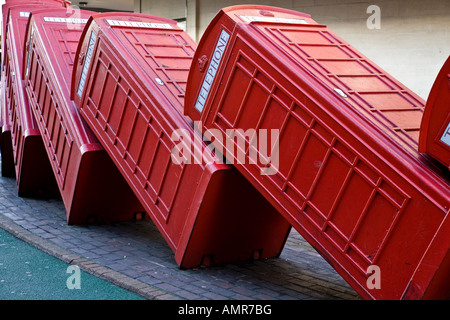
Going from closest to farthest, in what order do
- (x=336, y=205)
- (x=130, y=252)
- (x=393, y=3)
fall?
(x=336, y=205), (x=130, y=252), (x=393, y=3)

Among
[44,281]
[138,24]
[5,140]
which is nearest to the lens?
[44,281]

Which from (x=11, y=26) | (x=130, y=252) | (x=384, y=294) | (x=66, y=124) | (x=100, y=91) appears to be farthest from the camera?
(x=11, y=26)

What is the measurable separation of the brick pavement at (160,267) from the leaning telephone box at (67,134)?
1.06 feet

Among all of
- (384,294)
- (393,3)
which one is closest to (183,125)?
(384,294)

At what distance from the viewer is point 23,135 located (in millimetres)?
9812

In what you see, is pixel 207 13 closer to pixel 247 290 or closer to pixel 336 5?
pixel 336 5

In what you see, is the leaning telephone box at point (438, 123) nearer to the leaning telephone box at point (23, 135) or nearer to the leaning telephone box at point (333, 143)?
the leaning telephone box at point (333, 143)

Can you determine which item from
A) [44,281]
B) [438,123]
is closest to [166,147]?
[44,281]

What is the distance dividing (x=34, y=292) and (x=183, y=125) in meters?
2.32

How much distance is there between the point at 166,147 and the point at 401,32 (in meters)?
6.15

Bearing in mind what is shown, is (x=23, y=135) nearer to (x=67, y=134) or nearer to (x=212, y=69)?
(x=67, y=134)

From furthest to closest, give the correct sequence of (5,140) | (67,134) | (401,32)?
1. (5,140)
2. (401,32)
3. (67,134)

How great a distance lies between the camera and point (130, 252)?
24.5 feet

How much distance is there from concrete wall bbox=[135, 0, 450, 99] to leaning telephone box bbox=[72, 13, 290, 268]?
15.3ft
